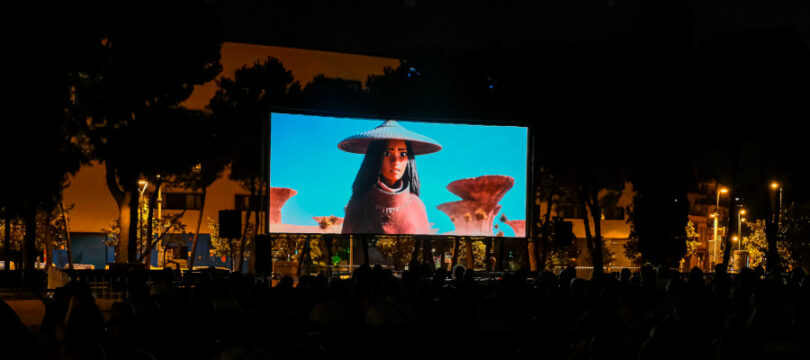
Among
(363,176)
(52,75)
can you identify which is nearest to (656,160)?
(363,176)

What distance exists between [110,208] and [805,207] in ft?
115

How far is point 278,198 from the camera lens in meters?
22.0

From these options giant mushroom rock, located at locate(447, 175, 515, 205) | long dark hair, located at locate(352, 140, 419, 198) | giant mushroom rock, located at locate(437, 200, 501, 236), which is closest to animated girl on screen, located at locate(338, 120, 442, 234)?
long dark hair, located at locate(352, 140, 419, 198)

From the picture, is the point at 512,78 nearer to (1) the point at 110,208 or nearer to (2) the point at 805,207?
(2) the point at 805,207

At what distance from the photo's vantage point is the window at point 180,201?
50.6 m

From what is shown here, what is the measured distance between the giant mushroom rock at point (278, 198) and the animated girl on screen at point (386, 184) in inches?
60.6

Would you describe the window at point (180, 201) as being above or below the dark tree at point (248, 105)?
below

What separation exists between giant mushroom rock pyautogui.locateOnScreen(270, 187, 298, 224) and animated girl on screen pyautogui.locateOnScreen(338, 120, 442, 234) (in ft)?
5.05

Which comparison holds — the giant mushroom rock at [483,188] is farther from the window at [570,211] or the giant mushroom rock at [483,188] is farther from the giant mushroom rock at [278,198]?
the window at [570,211]

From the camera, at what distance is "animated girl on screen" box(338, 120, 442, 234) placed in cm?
2227

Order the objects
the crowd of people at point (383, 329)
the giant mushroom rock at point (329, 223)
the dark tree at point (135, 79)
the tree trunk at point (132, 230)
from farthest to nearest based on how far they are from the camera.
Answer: the tree trunk at point (132, 230) → the dark tree at point (135, 79) → the giant mushroom rock at point (329, 223) → the crowd of people at point (383, 329)

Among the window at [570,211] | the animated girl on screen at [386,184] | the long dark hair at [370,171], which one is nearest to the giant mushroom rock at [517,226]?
the animated girl on screen at [386,184]

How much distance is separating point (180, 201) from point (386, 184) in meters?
31.4

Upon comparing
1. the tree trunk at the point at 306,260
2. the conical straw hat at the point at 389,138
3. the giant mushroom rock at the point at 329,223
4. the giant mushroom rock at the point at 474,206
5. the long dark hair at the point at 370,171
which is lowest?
the tree trunk at the point at 306,260
